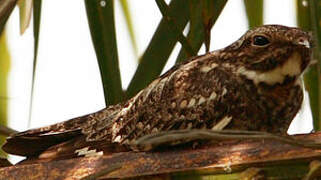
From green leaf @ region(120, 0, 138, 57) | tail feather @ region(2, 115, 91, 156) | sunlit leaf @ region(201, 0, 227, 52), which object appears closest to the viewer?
sunlit leaf @ region(201, 0, 227, 52)

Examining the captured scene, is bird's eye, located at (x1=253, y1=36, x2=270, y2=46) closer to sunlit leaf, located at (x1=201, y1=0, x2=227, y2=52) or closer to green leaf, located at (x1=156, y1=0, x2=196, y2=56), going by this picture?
sunlit leaf, located at (x1=201, y1=0, x2=227, y2=52)

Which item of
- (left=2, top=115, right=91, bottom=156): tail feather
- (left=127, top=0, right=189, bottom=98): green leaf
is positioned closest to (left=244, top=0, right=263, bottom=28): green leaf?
(left=127, top=0, right=189, bottom=98): green leaf

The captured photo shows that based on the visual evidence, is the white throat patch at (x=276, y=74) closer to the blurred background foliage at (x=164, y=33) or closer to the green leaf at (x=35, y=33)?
the blurred background foliage at (x=164, y=33)

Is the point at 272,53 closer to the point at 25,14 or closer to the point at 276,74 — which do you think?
the point at 276,74

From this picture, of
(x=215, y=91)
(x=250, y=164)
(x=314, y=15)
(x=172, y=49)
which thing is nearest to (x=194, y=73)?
(x=215, y=91)

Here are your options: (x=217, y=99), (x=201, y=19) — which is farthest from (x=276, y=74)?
(x=201, y=19)

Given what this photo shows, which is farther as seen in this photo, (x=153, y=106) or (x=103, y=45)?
(x=153, y=106)

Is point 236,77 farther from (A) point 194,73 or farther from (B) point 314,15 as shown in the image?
(B) point 314,15
